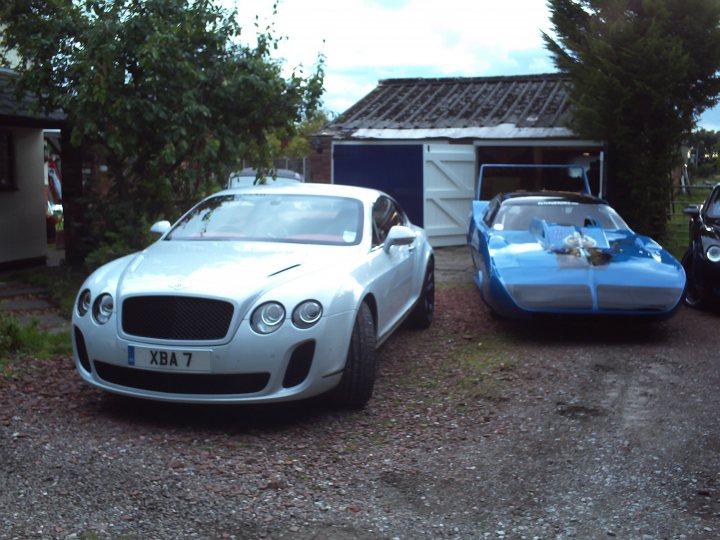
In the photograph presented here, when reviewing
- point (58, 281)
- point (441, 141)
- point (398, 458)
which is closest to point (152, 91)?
point (58, 281)

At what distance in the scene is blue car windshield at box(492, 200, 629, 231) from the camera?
8.62 metres

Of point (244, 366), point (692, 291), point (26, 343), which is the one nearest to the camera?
point (244, 366)

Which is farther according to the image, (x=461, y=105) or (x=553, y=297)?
(x=461, y=105)

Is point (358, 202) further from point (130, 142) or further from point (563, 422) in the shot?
point (130, 142)

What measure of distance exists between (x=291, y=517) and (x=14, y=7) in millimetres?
7763

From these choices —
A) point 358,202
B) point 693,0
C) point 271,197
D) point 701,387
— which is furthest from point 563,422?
point 693,0

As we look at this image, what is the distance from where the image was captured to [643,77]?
12.8m

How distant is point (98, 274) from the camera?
5.38m

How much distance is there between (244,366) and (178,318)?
1.61 feet

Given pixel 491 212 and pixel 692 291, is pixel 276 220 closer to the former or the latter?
pixel 491 212

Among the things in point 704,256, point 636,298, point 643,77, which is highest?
point 643,77

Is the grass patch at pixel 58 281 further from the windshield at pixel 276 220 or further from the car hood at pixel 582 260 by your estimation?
the car hood at pixel 582 260

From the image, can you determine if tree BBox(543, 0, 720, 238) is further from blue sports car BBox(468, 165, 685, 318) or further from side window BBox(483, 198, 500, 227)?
blue sports car BBox(468, 165, 685, 318)

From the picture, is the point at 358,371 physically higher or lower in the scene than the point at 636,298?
lower
